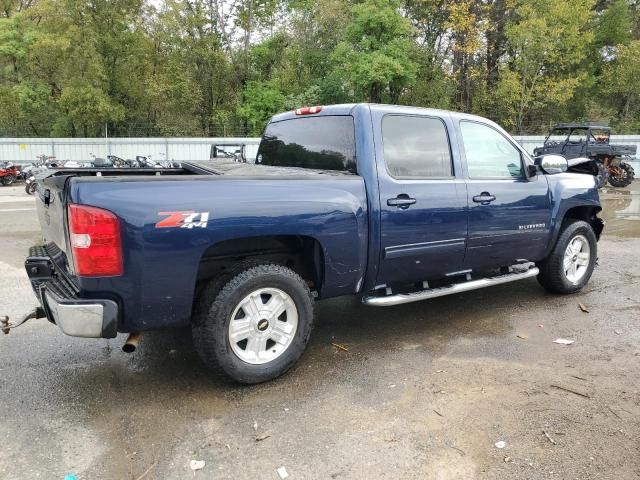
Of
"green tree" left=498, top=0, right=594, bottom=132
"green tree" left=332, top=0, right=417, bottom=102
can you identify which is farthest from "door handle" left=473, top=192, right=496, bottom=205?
"green tree" left=498, top=0, right=594, bottom=132

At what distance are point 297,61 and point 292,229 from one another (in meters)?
28.7

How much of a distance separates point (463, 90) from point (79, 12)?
69.9 feet

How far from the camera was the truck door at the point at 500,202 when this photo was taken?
443cm

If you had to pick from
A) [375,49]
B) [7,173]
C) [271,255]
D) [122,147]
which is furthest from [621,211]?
[122,147]

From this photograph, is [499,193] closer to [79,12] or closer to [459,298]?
[459,298]

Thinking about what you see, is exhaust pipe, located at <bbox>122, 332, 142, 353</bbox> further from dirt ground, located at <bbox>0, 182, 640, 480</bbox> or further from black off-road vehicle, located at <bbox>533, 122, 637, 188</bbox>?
black off-road vehicle, located at <bbox>533, 122, 637, 188</bbox>

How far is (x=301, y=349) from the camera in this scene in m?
3.57

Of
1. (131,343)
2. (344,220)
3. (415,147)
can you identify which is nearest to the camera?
(131,343)

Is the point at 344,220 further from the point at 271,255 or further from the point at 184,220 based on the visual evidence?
the point at 184,220

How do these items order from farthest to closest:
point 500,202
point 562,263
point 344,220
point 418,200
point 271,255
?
point 562,263, point 500,202, point 418,200, point 271,255, point 344,220

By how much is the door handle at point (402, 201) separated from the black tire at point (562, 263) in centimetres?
222

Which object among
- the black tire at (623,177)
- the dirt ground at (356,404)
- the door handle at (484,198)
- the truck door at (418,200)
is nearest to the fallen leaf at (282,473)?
the dirt ground at (356,404)

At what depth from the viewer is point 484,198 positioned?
14.5ft

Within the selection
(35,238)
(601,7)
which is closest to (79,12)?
(35,238)
